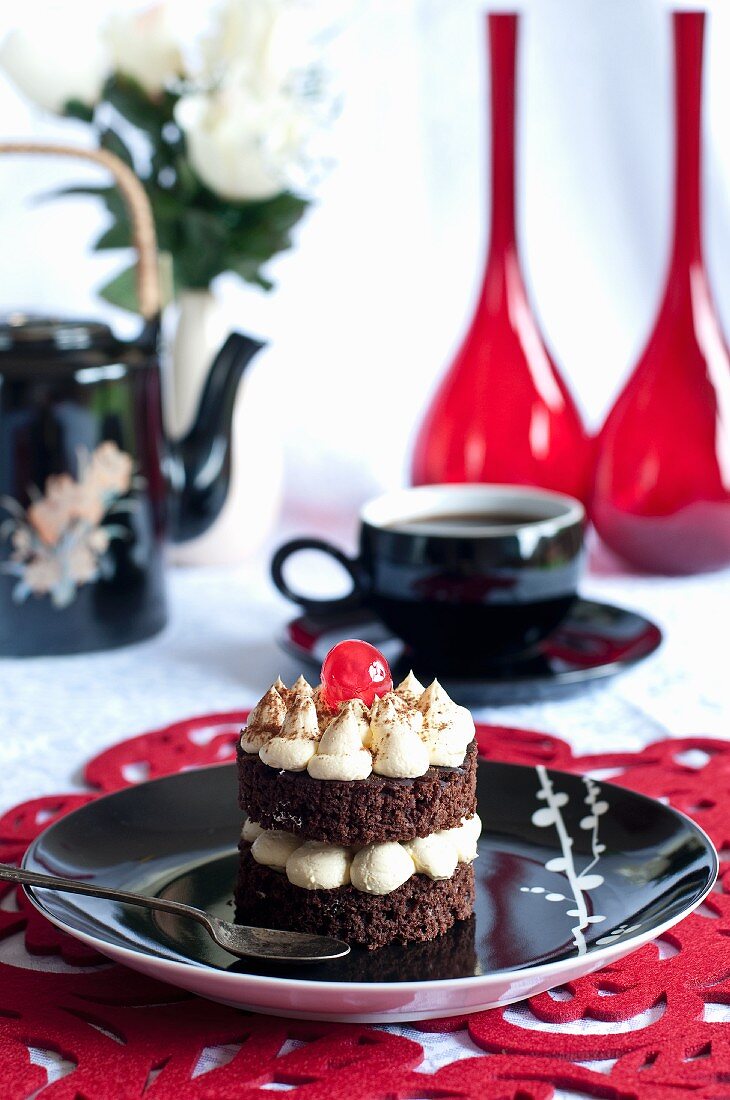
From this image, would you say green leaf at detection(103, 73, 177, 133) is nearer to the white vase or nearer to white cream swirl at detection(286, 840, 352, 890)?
the white vase

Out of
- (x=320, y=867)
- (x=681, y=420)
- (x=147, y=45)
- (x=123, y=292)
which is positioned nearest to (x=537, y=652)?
(x=681, y=420)

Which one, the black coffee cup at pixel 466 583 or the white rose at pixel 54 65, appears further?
the white rose at pixel 54 65

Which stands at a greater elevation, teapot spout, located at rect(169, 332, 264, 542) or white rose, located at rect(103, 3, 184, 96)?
white rose, located at rect(103, 3, 184, 96)

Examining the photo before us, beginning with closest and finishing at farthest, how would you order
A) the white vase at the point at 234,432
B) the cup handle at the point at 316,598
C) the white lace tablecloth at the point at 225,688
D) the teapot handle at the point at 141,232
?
the white lace tablecloth at the point at 225,688, the cup handle at the point at 316,598, the teapot handle at the point at 141,232, the white vase at the point at 234,432

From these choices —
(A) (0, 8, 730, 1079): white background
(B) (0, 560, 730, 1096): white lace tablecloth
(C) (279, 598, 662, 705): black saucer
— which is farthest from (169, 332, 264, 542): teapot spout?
(A) (0, 8, 730, 1079): white background

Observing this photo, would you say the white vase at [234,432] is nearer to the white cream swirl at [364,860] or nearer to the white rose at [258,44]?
the white rose at [258,44]

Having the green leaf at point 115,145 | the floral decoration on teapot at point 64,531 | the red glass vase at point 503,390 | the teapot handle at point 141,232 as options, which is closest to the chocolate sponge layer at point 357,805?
the floral decoration on teapot at point 64,531

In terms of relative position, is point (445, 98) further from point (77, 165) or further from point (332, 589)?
point (332, 589)
